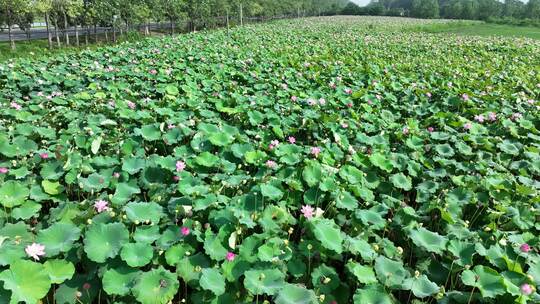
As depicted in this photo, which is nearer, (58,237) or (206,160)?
(58,237)

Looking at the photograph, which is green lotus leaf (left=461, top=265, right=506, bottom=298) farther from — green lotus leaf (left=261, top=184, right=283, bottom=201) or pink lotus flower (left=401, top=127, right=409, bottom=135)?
pink lotus flower (left=401, top=127, right=409, bottom=135)

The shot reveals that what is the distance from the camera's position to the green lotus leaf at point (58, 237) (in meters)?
2.33

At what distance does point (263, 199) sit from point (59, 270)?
1.42m

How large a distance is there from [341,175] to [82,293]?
2224 mm

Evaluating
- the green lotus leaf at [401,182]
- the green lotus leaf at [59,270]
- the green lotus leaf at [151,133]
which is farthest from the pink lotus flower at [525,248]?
the green lotus leaf at [151,133]

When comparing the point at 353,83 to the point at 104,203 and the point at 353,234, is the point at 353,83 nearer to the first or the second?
the point at 353,234

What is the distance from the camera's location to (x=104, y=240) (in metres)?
2.39

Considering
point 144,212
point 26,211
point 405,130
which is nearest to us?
point 144,212

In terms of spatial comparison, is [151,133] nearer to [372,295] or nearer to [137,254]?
[137,254]

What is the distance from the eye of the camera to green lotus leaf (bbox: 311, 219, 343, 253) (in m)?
2.46

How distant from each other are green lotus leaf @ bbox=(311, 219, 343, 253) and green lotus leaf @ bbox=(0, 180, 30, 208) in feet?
7.26

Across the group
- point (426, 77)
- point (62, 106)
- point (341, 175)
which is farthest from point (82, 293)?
point (426, 77)

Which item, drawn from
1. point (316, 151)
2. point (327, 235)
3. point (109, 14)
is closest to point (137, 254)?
point (327, 235)

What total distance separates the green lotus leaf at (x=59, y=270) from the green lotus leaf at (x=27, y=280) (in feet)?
0.26
